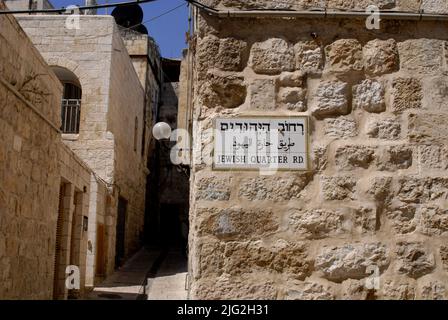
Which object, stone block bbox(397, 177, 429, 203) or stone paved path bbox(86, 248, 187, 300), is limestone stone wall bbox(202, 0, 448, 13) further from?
stone paved path bbox(86, 248, 187, 300)

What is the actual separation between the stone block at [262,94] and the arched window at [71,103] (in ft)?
37.6

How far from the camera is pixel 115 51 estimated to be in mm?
14078

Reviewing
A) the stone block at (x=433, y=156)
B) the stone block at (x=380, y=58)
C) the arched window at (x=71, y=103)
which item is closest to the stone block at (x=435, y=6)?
the stone block at (x=380, y=58)

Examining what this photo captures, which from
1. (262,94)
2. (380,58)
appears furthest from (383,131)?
(262,94)

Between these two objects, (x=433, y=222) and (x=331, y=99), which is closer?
(x=433, y=222)

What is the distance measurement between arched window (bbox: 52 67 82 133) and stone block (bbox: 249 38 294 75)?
1141cm

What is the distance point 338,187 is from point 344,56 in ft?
2.17

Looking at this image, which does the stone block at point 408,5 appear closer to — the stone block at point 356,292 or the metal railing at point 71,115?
the stone block at point 356,292

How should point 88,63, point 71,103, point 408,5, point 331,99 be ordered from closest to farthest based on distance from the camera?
point 331,99 → point 408,5 → point 88,63 → point 71,103

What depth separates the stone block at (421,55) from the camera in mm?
2814

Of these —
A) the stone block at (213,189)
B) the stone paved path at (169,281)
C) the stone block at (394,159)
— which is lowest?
the stone paved path at (169,281)

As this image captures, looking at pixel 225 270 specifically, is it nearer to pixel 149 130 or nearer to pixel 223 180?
pixel 223 180

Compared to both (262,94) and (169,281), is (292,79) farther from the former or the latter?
(169,281)

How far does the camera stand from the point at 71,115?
44.8ft
